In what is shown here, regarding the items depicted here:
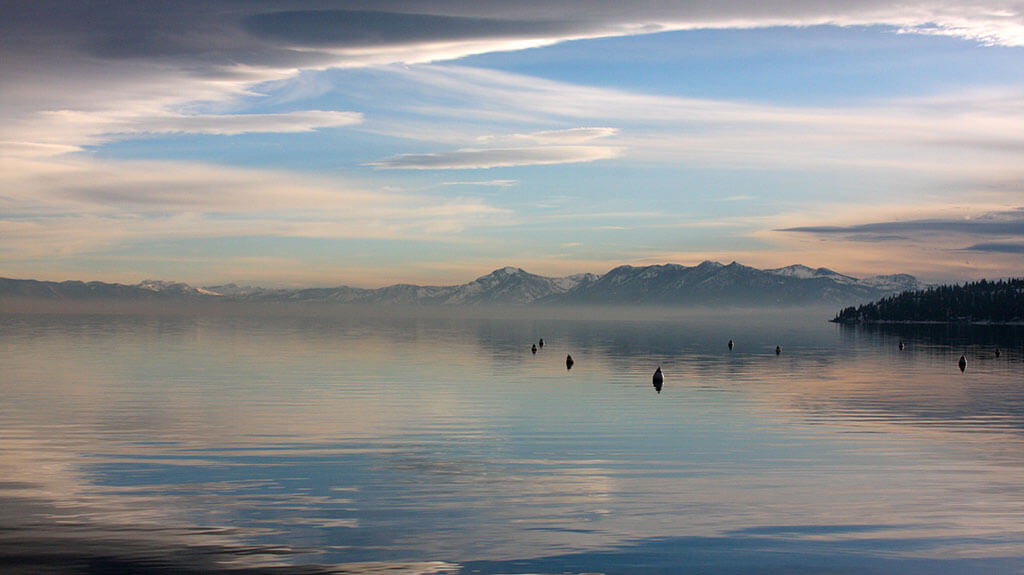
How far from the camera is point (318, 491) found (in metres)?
30.3

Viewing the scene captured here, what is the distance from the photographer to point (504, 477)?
3356cm

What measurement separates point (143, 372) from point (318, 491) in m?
57.1

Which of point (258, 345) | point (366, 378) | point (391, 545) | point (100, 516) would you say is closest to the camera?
point (391, 545)

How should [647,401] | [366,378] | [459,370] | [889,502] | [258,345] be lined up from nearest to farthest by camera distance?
[889,502] < [647,401] < [366,378] < [459,370] < [258,345]

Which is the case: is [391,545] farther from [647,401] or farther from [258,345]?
[258,345]

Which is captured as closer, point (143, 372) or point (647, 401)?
point (647, 401)

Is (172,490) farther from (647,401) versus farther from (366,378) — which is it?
(366,378)

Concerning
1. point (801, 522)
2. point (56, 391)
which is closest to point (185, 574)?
point (801, 522)

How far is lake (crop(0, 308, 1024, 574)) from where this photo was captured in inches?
896

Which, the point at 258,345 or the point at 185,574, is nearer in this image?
the point at 185,574

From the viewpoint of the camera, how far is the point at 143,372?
267ft

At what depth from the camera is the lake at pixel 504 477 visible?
2275cm

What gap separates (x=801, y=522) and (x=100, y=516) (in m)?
19.4

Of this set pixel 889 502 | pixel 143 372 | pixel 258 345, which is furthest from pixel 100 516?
pixel 258 345
